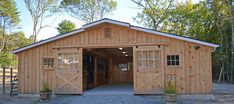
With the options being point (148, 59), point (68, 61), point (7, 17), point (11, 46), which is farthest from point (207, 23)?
point (11, 46)

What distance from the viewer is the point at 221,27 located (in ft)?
78.1

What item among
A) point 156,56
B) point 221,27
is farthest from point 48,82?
point 221,27

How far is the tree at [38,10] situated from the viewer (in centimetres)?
3023

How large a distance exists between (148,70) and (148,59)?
1.58 feet

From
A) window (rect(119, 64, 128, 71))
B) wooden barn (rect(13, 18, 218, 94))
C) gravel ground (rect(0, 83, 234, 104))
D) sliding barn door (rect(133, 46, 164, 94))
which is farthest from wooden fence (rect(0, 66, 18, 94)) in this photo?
window (rect(119, 64, 128, 71))

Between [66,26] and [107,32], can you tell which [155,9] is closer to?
[66,26]

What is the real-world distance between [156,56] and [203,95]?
253cm

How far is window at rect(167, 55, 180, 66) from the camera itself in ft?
39.7

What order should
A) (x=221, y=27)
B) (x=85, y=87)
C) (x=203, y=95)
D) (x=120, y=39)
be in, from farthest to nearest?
(x=221, y=27)
(x=85, y=87)
(x=120, y=39)
(x=203, y=95)

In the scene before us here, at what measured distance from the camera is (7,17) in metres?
34.2

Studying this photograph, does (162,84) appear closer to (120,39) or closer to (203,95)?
(203,95)

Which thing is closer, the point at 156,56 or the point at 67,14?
the point at 156,56

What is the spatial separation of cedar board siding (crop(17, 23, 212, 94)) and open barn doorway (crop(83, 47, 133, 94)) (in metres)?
1.91

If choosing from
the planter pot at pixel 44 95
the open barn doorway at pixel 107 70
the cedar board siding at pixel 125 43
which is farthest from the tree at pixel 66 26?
the planter pot at pixel 44 95
